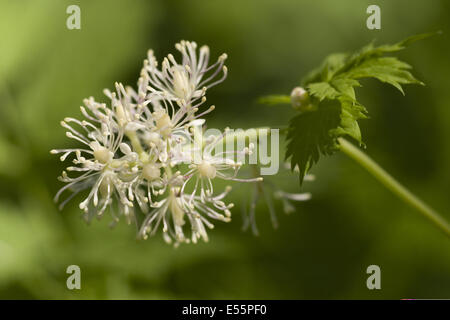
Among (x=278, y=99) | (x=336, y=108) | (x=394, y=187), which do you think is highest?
(x=278, y=99)

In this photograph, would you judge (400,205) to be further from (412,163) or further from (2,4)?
(2,4)

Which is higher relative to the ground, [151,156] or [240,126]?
[240,126]

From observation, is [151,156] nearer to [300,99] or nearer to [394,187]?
[300,99]

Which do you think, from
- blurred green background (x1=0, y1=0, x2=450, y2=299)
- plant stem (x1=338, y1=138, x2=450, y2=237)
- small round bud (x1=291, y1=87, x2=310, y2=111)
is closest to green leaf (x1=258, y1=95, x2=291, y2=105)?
small round bud (x1=291, y1=87, x2=310, y2=111)

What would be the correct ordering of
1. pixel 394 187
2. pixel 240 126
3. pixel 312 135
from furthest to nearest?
pixel 240 126, pixel 394 187, pixel 312 135

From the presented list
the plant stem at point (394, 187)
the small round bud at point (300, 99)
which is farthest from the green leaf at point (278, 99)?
the plant stem at point (394, 187)

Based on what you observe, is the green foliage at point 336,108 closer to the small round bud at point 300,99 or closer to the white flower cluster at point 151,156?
the small round bud at point 300,99

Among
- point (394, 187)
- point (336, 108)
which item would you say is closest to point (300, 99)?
point (336, 108)
